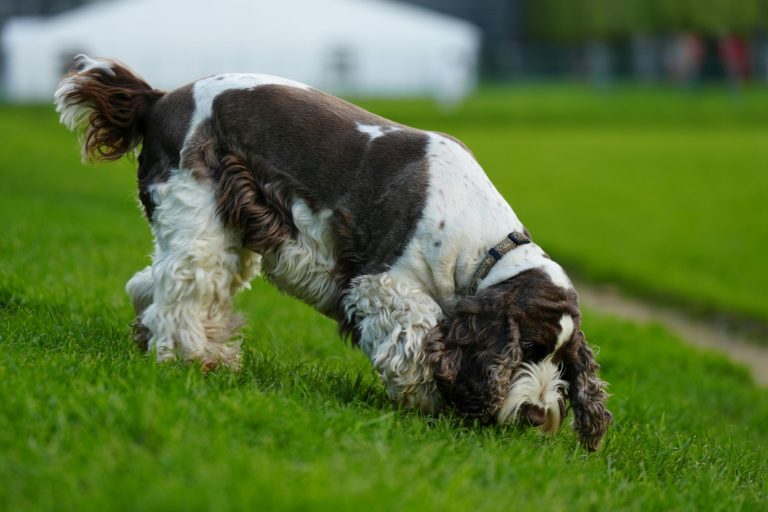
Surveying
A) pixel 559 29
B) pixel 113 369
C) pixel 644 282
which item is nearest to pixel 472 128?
pixel 644 282

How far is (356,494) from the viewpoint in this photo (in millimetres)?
3631

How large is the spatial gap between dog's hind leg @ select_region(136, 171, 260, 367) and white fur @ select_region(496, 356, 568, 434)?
1.36 metres

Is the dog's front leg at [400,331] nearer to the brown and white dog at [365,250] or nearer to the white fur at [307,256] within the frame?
the brown and white dog at [365,250]

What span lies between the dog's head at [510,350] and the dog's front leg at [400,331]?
7 centimetres

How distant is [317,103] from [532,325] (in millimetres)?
1530

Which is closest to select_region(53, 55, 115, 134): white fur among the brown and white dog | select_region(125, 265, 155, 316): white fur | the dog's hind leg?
the brown and white dog

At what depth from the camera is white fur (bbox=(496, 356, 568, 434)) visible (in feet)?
16.6

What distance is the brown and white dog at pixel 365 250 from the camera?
507 cm

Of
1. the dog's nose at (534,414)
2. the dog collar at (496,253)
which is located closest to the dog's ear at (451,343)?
the dog collar at (496,253)

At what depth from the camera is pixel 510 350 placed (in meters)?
4.98

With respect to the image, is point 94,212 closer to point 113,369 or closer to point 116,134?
point 116,134

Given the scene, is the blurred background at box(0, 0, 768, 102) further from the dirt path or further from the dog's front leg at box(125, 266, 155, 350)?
the dog's front leg at box(125, 266, 155, 350)

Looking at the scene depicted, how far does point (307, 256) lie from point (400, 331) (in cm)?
62

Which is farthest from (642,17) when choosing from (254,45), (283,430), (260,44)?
(283,430)
